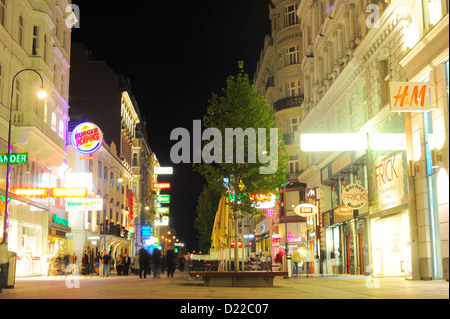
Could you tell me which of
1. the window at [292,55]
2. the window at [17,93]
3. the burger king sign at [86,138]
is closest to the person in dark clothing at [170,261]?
the burger king sign at [86,138]

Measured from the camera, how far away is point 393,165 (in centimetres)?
2411

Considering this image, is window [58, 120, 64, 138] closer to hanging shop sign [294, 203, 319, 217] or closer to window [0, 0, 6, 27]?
window [0, 0, 6, 27]

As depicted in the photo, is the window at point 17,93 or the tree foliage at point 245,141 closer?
the tree foliage at point 245,141

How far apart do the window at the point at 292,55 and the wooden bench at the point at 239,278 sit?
44453 millimetres

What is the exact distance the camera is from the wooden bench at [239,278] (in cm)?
1881

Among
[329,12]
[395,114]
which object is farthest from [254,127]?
[329,12]

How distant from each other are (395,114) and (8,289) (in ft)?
52.1

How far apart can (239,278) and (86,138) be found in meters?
23.6

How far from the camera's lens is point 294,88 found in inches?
2399

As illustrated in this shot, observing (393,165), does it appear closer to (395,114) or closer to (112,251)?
(395,114)

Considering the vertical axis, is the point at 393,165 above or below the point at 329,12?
below

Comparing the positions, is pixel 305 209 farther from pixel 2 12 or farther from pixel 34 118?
pixel 2 12

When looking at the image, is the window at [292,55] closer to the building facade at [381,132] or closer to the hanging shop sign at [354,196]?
the building facade at [381,132]

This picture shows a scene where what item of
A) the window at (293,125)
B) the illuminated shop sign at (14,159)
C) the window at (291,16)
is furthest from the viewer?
the window at (291,16)
